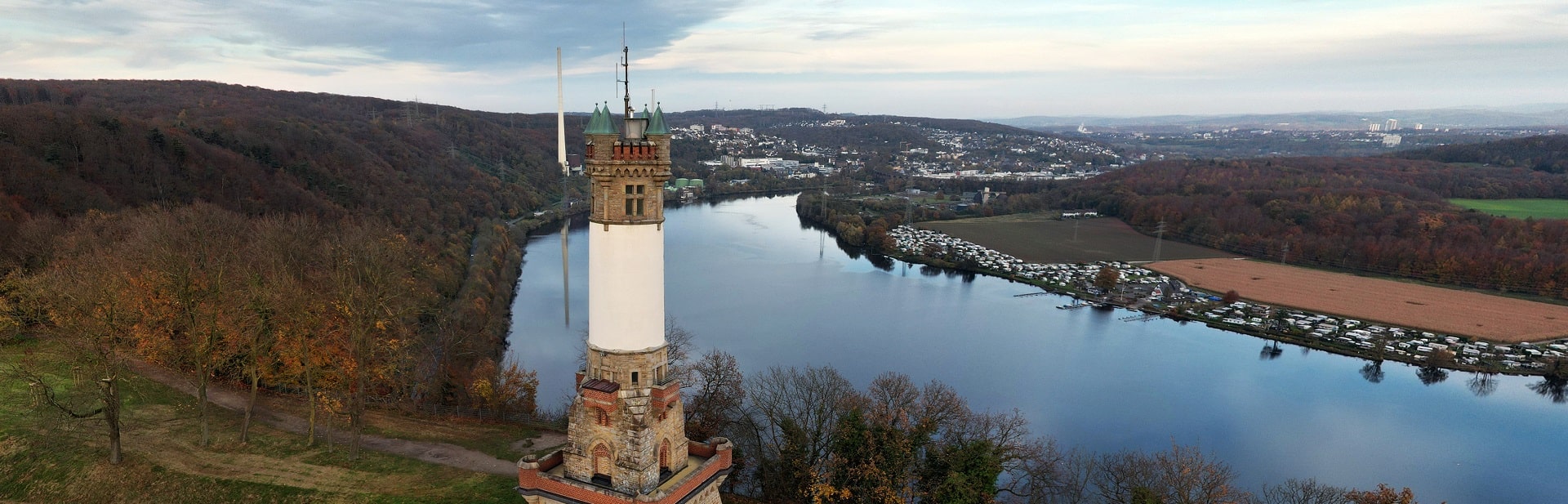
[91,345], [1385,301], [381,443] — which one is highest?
[91,345]

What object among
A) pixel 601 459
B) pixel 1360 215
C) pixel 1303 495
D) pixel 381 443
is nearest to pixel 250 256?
pixel 381 443

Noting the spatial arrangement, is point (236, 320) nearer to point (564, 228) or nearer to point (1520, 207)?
point (564, 228)

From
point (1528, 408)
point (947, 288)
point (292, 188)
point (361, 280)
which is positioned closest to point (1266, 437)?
point (1528, 408)

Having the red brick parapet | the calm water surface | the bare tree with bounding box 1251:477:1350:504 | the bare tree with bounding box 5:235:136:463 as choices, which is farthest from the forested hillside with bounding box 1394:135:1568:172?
the bare tree with bounding box 5:235:136:463

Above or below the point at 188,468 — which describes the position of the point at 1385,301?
below

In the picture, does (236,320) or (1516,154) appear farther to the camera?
(1516,154)

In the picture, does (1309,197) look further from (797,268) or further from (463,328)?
(463,328)

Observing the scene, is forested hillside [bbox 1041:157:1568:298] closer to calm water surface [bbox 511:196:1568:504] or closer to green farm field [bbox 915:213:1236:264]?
green farm field [bbox 915:213:1236:264]
